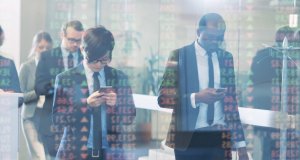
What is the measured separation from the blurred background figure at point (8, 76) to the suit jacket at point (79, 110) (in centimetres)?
13

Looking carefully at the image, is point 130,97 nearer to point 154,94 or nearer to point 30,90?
point 154,94

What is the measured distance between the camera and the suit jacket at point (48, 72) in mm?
2174

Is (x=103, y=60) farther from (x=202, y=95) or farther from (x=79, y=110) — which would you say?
(x=202, y=95)

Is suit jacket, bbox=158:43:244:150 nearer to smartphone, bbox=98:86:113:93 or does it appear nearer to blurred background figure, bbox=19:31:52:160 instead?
smartphone, bbox=98:86:113:93

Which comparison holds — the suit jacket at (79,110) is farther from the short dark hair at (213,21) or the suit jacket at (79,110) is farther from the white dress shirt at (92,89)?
the short dark hair at (213,21)

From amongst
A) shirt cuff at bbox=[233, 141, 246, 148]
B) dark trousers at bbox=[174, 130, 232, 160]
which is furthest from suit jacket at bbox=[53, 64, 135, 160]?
shirt cuff at bbox=[233, 141, 246, 148]

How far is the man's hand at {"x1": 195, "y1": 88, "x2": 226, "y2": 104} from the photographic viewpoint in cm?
232

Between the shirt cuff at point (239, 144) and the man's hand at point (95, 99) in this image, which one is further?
the shirt cuff at point (239, 144)

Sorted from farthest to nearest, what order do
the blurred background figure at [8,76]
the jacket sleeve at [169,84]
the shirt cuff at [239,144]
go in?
the shirt cuff at [239,144], the jacket sleeve at [169,84], the blurred background figure at [8,76]

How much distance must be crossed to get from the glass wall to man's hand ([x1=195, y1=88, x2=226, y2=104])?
0.07 meters

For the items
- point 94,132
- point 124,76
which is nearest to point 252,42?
point 124,76

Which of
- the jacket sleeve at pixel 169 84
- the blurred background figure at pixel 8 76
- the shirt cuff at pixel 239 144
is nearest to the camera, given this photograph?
the blurred background figure at pixel 8 76

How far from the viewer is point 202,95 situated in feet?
7.61

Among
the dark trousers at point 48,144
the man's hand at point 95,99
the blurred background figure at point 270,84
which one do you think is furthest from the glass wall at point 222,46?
the dark trousers at point 48,144
